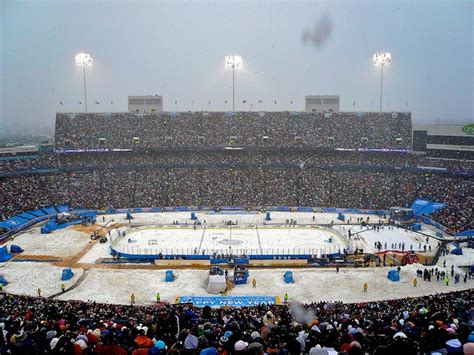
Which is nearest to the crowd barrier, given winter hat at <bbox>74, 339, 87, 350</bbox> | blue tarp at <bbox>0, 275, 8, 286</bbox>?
blue tarp at <bbox>0, 275, 8, 286</bbox>

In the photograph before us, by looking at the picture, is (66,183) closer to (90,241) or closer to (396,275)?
(90,241)

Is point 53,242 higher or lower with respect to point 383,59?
lower

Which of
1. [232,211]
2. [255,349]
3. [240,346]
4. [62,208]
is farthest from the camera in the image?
[232,211]

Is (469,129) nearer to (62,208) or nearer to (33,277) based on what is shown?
(62,208)

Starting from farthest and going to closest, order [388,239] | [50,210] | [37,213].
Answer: [50,210]
[37,213]
[388,239]

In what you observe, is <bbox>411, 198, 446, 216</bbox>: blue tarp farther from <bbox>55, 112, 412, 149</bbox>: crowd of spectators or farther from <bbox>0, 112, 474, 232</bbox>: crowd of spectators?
<bbox>55, 112, 412, 149</bbox>: crowd of spectators

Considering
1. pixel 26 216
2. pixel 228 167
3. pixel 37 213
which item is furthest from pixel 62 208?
pixel 228 167
